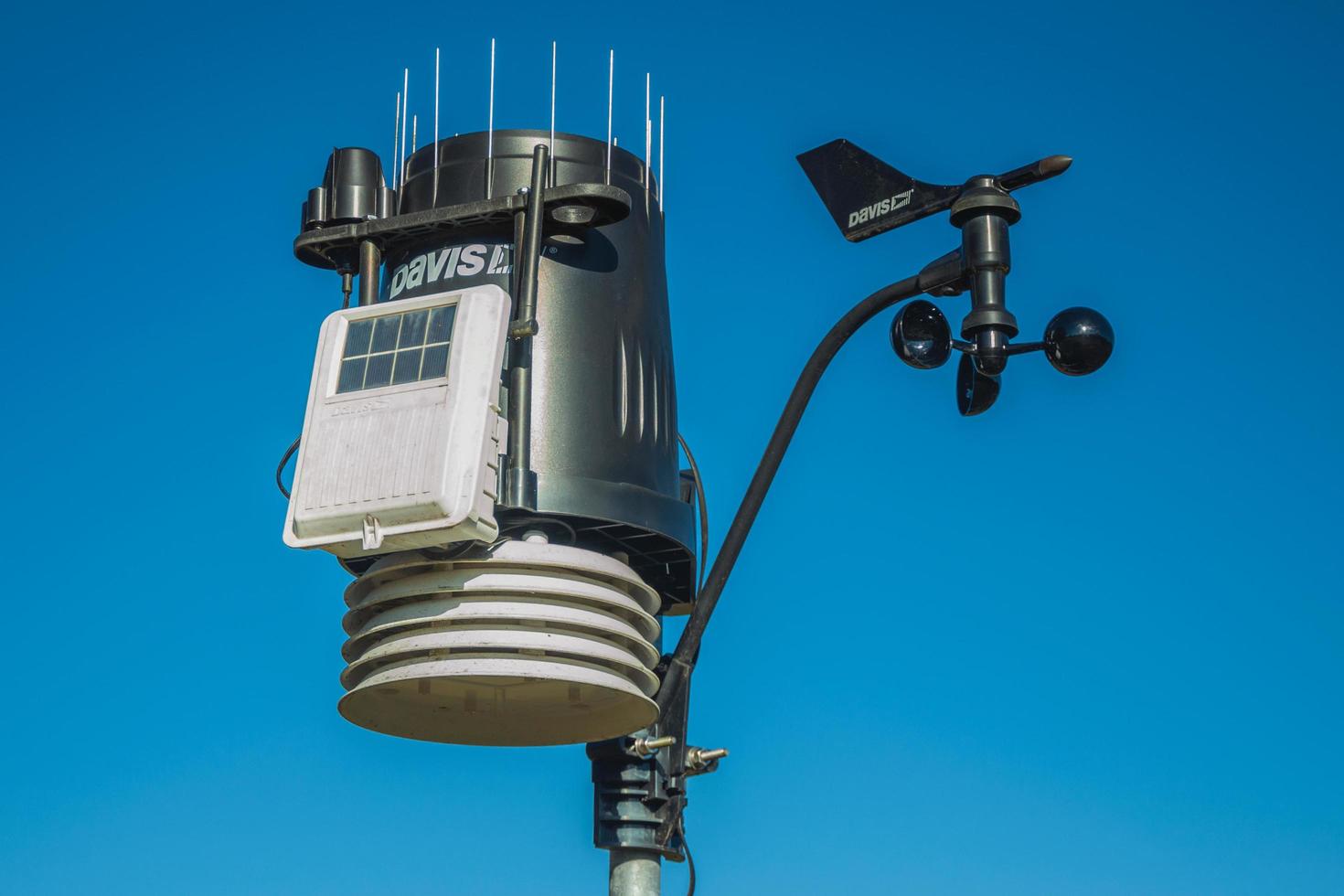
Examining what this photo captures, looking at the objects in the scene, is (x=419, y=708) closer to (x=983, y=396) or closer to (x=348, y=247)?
(x=348, y=247)

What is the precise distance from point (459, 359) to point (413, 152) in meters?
1.80

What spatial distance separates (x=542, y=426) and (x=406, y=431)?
0.76 meters

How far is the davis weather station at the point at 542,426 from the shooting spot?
337 inches

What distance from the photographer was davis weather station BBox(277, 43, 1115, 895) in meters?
8.55

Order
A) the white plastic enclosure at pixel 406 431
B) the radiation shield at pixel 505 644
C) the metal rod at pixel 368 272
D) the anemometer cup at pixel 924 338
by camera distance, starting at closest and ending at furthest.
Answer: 1. the white plastic enclosure at pixel 406 431
2. the radiation shield at pixel 505 644
3. the anemometer cup at pixel 924 338
4. the metal rod at pixel 368 272

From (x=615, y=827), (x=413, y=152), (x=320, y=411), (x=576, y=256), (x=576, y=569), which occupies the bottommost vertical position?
(x=615, y=827)

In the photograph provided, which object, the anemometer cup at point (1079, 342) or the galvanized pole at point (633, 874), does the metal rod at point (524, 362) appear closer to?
the galvanized pole at point (633, 874)

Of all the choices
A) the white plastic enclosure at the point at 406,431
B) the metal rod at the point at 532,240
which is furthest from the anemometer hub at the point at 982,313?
the white plastic enclosure at the point at 406,431

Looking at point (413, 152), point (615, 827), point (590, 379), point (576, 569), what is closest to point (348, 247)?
point (413, 152)

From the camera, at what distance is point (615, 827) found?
9.35 meters

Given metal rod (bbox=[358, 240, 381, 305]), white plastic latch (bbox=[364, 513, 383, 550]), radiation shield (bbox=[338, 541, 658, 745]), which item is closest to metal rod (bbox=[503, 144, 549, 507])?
radiation shield (bbox=[338, 541, 658, 745])

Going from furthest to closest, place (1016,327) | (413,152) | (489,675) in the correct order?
(413,152) → (1016,327) → (489,675)

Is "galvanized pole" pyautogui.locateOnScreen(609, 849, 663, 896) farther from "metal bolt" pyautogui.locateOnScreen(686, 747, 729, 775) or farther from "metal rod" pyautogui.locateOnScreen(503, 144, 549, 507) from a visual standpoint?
"metal rod" pyautogui.locateOnScreen(503, 144, 549, 507)

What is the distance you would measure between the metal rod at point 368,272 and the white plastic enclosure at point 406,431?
21.1 inches
